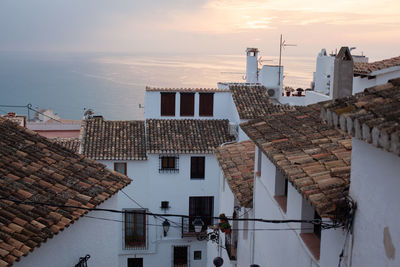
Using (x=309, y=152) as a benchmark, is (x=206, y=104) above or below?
below

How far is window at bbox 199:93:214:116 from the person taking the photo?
23500mm

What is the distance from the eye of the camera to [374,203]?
4234 mm

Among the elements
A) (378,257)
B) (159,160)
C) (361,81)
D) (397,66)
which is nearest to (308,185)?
(378,257)

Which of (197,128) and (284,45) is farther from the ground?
(284,45)

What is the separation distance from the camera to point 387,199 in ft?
13.2

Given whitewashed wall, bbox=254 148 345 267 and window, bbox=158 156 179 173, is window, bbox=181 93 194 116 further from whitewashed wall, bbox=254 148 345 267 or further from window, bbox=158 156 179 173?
whitewashed wall, bbox=254 148 345 267

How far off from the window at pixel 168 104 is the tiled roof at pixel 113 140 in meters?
1.23

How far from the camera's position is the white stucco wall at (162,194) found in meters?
21.9

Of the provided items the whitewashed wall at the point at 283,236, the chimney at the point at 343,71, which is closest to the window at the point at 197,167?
the whitewashed wall at the point at 283,236

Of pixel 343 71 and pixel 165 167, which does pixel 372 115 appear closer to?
pixel 343 71

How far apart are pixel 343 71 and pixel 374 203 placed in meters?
3.36

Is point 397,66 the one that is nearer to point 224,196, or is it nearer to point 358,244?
point 224,196

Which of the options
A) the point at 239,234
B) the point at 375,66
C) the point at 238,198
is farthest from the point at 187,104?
the point at 238,198

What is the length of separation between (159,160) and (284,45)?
13.6 m
